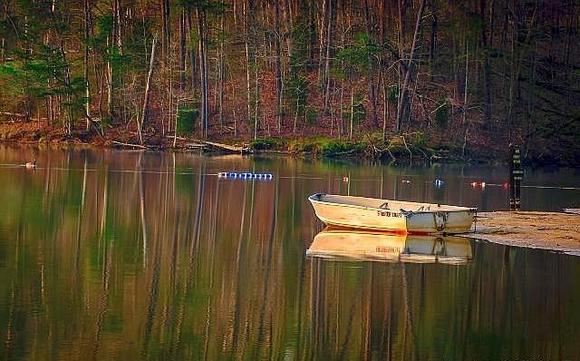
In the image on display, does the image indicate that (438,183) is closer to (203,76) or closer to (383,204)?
(383,204)

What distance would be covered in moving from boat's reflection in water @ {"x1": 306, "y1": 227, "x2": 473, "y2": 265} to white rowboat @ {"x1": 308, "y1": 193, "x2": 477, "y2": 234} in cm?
22

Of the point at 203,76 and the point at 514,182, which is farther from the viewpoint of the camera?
the point at 203,76

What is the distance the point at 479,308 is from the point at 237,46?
63.6 metres

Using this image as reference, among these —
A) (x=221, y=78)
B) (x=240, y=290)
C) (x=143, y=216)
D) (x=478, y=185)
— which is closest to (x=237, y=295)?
(x=240, y=290)

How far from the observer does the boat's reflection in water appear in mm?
26578

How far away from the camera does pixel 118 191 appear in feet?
134

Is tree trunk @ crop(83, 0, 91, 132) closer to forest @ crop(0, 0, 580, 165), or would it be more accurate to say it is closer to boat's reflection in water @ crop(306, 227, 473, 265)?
forest @ crop(0, 0, 580, 165)

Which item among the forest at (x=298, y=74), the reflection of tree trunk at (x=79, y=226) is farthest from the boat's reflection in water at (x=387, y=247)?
the forest at (x=298, y=74)

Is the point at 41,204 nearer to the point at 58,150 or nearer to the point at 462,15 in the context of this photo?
the point at 58,150

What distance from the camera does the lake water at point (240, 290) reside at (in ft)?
55.1

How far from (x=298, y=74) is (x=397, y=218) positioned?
49.3 metres

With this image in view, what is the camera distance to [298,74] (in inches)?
3145

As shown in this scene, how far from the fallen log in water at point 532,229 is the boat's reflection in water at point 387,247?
4.37ft

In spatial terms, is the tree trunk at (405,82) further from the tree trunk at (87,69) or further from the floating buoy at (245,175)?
the floating buoy at (245,175)
